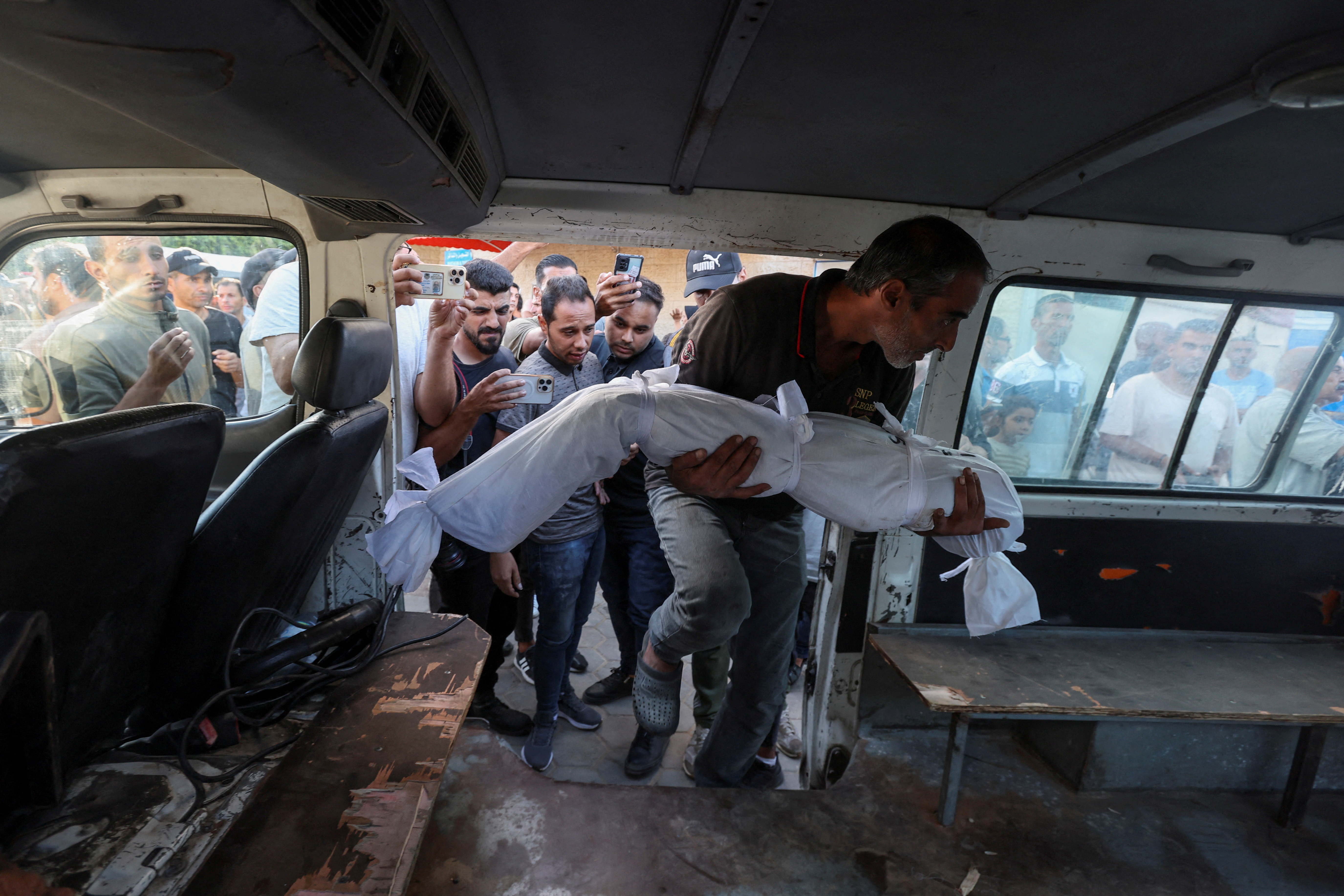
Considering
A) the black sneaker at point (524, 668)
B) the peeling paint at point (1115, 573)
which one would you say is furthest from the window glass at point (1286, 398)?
the black sneaker at point (524, 668)

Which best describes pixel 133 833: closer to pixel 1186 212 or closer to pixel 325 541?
pixel 325 541

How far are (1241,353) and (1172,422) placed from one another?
39 cm

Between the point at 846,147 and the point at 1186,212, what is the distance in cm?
139

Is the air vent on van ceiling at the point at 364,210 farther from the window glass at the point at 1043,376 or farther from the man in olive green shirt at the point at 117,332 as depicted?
the window glass at the point at 1043,376

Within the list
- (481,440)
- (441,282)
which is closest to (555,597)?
(481,440)

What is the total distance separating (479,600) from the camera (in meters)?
2.79

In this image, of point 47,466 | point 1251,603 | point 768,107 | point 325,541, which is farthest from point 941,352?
point 47,466

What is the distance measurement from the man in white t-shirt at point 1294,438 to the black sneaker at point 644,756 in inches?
112

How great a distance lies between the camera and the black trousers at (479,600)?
107 inches

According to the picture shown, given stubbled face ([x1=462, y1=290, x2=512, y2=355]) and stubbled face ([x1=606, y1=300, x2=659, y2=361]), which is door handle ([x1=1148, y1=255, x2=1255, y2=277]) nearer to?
stubbled face ([x1=606, y1=300, x2=659, y2=361])

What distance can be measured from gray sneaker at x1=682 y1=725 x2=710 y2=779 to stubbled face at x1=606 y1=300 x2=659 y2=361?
1.78 m

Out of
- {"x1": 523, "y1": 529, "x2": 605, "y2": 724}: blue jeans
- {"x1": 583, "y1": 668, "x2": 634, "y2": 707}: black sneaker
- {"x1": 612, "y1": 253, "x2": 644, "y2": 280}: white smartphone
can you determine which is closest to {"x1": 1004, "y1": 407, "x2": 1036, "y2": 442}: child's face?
{"x1": 612, "y1": 253, "x2": 644, "y2": 280}: white smartphone

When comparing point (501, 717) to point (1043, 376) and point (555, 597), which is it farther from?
point (1043, 376)

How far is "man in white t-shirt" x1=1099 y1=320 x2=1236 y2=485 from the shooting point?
2633mm
